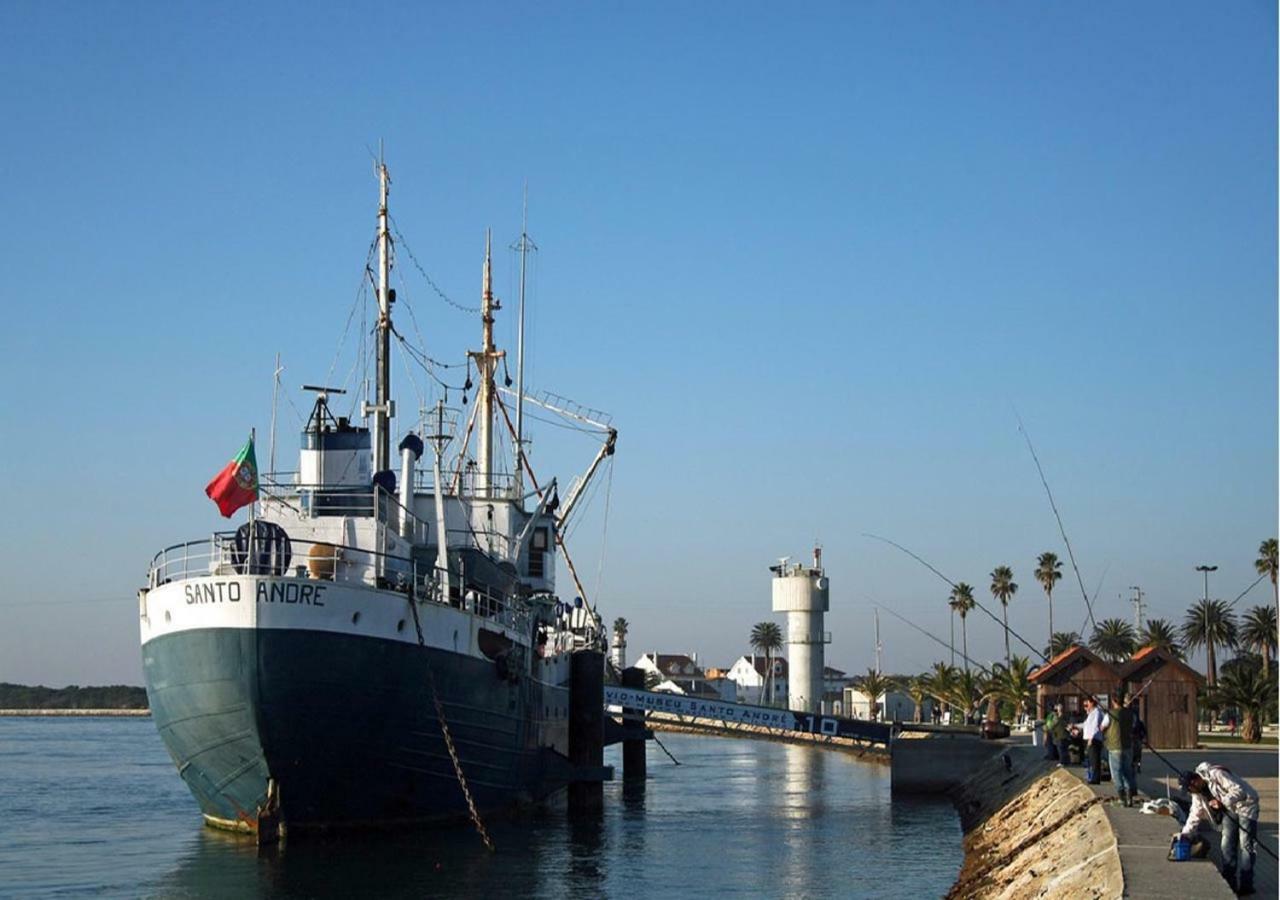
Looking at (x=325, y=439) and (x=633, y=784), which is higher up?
(x=325, y=439)

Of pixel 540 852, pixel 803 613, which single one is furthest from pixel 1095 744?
pixel 803 613

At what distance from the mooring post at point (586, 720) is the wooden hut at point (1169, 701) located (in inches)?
677

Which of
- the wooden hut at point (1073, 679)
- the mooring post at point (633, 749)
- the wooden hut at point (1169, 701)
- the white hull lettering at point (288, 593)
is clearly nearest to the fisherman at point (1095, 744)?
the white hull lettering at point (288, 593)

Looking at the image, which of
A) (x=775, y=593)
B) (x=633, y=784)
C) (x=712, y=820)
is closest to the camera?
(x=712, y=820)

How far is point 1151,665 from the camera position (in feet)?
155

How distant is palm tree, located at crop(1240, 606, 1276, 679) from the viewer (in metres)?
88.1

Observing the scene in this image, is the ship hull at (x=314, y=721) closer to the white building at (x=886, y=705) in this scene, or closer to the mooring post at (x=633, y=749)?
the mooring post at (x=633, y=749)

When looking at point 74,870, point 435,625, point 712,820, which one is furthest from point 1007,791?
point 74,870

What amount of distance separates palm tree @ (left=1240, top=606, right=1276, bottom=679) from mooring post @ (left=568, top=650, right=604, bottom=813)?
5836 cm

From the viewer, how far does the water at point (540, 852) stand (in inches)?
1000

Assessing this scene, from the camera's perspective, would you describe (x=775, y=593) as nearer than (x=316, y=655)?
No

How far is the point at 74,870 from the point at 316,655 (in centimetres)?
659

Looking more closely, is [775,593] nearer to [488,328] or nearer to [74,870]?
[488,328]

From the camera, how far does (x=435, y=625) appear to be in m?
29.1
